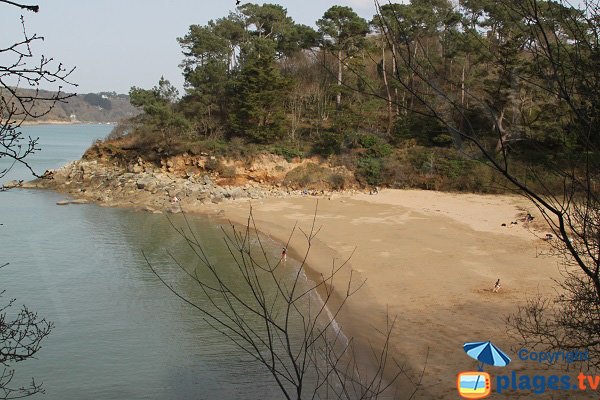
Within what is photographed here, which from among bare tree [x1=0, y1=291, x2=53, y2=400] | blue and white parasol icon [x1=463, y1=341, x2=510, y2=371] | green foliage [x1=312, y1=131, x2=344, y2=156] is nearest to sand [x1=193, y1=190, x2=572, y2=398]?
blue and white parasol icon [x1=463, y1=341, x2=510, y2=371]

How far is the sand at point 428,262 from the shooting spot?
11.1m

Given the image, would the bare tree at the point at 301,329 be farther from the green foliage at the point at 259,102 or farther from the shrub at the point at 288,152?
the green foliage at the point at 259,102

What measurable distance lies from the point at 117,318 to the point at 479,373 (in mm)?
8733

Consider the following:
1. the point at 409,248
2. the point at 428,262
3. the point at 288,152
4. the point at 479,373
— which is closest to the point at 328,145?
the point at 288,152

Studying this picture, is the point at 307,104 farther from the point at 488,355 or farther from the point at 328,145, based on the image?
the point at 488,355

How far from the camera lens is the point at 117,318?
43.4ft

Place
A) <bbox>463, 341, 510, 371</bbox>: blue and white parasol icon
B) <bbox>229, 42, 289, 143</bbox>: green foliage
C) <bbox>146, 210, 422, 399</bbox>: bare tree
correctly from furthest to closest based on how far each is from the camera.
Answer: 1. <bbox>229, 42, 289, 143</bbox>: green foliage
2. <bbox>146, 210, 422, 399</bbox>: bare tree
3. <bbox>463, 341, 510, 371</bbox>: blue and white parasol icon

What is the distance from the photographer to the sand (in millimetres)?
11055

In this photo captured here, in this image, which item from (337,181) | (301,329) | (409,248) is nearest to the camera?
(301,329)

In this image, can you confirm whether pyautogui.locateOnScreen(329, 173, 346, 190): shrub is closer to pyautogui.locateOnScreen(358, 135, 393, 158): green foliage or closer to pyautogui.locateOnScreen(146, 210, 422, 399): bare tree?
pyautogui.locateOnScreen(358, 135, 393, 158): green foliage

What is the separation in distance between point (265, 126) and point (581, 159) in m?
32.0

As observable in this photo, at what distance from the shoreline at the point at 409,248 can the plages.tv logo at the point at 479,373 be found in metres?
0.23

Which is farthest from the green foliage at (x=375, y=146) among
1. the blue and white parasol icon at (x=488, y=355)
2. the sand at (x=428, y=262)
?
the blue and white parasol icon at (x=488, y=355)

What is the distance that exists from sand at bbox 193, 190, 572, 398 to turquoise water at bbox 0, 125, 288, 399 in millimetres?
2776
